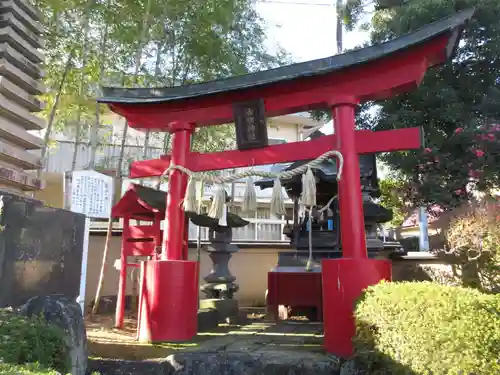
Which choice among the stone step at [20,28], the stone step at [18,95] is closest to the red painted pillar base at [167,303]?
the stone step at [18,95]

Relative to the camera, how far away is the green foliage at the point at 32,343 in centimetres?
304

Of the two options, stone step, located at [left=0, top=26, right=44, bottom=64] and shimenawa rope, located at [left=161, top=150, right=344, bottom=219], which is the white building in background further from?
stone step, located at [left=0, top=26, right=44, bottom=64]

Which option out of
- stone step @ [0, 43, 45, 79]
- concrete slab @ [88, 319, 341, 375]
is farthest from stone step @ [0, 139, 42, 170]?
concrete slab @ [88, 319, 341, 375]

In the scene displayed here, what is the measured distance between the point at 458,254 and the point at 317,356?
18.2 feet

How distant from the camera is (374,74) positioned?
5.96 m

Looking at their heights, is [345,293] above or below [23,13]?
below

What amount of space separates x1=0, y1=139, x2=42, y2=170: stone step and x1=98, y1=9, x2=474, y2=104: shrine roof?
2166 mm

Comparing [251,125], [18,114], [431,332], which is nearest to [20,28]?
[18,114]

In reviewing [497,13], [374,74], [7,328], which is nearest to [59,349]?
[7,328]

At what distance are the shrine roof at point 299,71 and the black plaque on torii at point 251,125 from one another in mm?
280

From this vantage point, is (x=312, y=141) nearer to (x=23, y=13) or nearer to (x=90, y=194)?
(x=90, y=194)

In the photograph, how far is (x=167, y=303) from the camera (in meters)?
6.14

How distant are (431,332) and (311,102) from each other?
363 centimetres

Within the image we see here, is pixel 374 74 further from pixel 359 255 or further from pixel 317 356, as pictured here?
pixel 317 356
